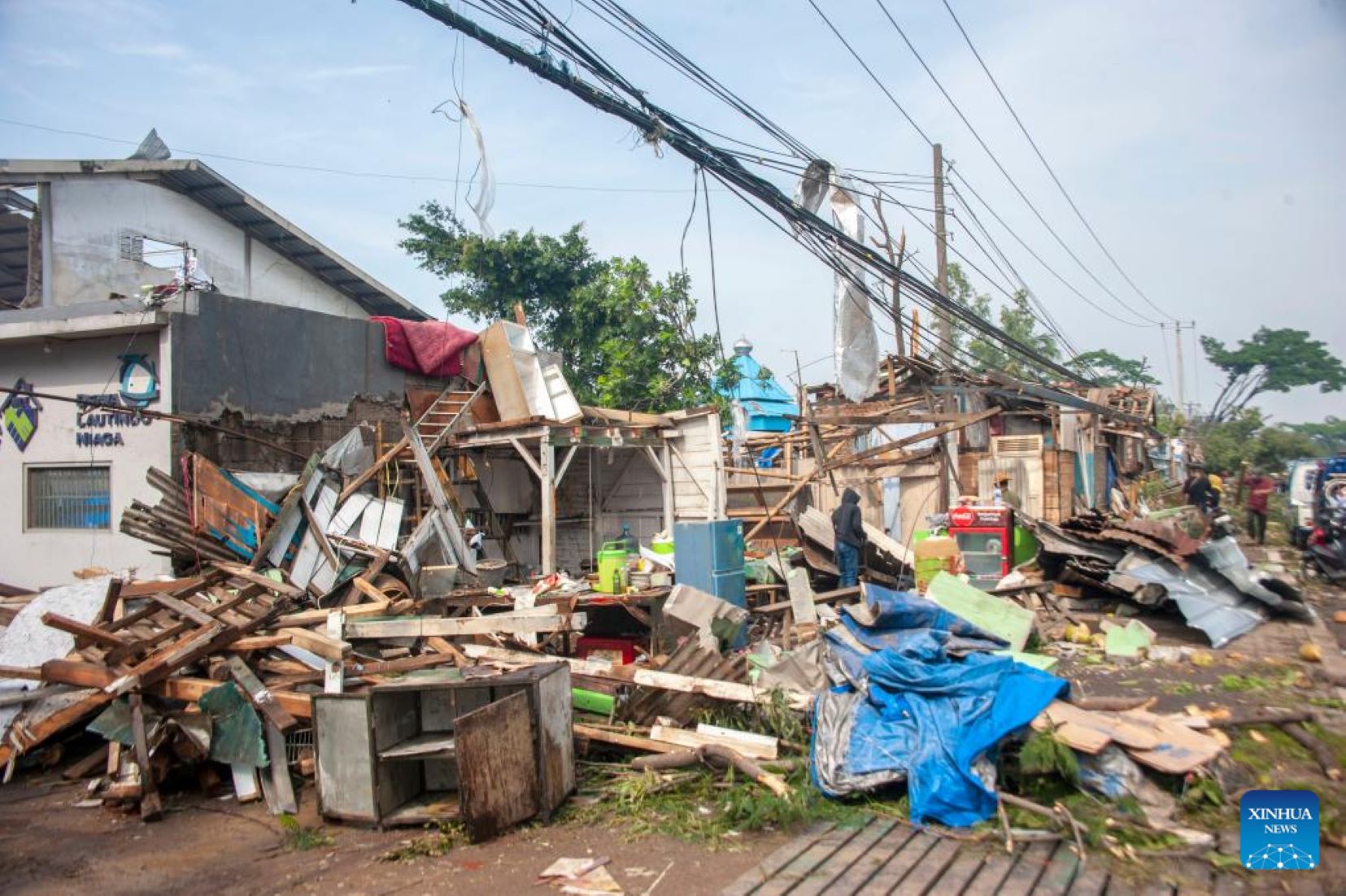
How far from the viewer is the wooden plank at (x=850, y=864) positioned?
15.3 ft

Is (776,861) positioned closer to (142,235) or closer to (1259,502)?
(142,235)

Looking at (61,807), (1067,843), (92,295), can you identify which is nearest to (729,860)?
(1067,843)

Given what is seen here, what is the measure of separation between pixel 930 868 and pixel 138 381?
33.5 ft

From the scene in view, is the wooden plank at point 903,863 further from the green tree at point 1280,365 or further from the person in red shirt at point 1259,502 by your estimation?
the green tree at point 1280,365

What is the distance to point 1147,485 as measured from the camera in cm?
2634

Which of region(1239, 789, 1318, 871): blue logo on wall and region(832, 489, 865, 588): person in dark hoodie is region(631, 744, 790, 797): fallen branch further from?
region(832, 489, 865, 588): person in dark hoodie

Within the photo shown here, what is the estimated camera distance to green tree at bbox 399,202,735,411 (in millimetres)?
17797

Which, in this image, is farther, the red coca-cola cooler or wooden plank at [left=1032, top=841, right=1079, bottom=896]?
the red coca-cola cooler

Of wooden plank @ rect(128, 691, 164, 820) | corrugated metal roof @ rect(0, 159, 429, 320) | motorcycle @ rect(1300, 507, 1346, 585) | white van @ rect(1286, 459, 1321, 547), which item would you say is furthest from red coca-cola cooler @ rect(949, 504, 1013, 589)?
corrugated metal roof @ rect(0, 159, 429, 320)

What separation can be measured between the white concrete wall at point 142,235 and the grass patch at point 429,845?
1136 centimetres

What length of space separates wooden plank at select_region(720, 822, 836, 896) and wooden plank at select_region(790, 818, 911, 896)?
0.20m

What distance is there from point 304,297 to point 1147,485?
23.9m

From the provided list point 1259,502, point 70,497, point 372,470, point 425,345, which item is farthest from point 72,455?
point 1259,502

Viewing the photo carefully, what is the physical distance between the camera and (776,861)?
5020 millimetres
